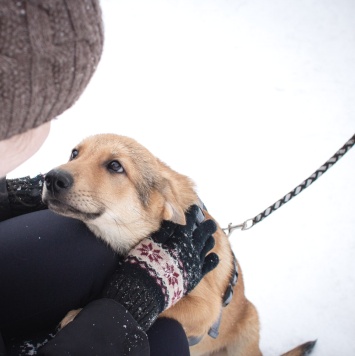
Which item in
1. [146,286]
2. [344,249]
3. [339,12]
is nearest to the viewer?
[146,286]

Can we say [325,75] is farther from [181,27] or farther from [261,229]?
[261,229]

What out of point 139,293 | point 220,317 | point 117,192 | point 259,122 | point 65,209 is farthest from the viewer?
point 259,122

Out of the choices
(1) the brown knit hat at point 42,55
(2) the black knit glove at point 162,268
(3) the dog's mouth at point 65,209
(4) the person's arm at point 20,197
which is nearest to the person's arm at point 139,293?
(2) the black knit glove at point 162,268

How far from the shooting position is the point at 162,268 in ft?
5.69

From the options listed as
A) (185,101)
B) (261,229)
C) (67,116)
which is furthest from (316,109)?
(67,116)

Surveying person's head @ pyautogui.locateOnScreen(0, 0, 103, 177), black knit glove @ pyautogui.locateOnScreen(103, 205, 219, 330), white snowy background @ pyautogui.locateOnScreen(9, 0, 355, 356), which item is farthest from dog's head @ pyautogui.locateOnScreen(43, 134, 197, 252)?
white snowy background @ pyautogui.locateOnScreen(9, 0, 355, 356)

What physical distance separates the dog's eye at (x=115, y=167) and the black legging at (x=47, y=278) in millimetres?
390

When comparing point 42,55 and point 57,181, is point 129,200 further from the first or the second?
point 42,55

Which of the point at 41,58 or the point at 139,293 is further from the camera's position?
the point at 139,293

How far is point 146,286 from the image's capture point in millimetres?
1646

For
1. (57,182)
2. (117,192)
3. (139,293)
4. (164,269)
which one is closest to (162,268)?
(164,269)

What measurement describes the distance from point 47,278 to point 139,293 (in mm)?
406

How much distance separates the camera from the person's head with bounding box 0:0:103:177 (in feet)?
2.93

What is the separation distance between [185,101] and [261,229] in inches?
75.5
